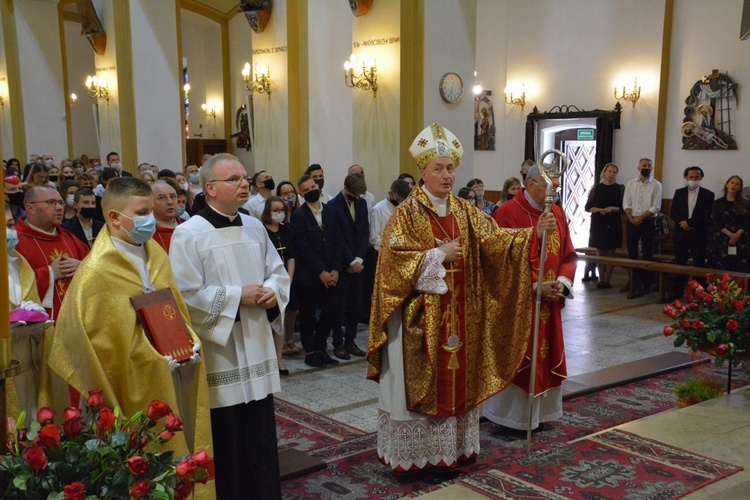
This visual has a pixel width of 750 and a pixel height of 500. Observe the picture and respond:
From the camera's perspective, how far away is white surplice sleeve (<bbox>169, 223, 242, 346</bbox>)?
3.41 metres

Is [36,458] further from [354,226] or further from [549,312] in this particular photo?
[354,226]

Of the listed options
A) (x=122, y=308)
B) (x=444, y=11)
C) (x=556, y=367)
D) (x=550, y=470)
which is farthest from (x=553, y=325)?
(x=444, y=11)

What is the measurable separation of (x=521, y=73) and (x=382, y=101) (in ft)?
19.7

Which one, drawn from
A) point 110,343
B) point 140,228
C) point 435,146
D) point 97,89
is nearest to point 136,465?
point 110,343

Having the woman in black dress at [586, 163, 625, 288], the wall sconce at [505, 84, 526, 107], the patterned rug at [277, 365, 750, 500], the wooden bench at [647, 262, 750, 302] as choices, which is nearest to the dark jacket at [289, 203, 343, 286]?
the patterned rug at [277, 365, 750, 500]

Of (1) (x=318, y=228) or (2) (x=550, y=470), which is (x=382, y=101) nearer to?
(1) (x=318, y=228)

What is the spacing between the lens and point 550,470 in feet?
12.7

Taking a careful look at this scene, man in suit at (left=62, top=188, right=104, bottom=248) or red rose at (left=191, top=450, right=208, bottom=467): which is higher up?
man in suit at (left=62, top=188, right=104, bottom=248)

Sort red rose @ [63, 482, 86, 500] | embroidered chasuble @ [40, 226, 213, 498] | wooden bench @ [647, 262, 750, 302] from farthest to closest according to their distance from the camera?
wooden bench @ [647, 262, 750, 302] → embroidered chasuble @ [40, 226, 213, 498] → red rose @ [63, 482, 86, 500]

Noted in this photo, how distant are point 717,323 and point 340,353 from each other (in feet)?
10.9

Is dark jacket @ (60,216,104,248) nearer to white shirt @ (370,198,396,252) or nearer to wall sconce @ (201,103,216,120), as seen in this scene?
white shirt @ (370,198,396,252)

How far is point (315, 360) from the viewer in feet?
22.7

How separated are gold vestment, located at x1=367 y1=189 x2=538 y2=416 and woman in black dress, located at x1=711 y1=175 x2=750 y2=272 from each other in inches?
241

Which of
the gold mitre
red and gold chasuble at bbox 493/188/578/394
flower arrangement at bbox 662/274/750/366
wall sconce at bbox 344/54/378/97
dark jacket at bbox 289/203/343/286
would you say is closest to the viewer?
the gold mitre
